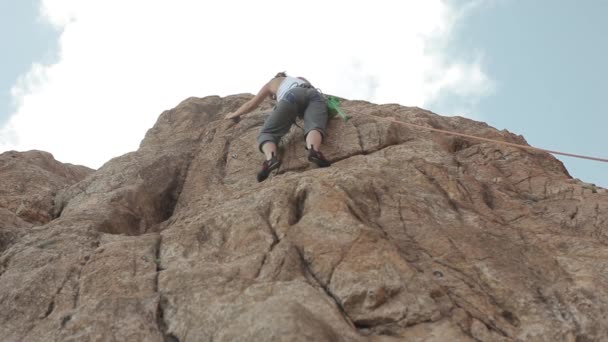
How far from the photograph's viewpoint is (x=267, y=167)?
9336mm

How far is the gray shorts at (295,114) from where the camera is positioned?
9945 mm

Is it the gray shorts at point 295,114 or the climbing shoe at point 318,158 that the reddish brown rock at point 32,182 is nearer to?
the gray shorts at point 295,114

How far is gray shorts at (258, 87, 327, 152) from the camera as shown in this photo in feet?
32.6

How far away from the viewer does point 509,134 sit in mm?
11492

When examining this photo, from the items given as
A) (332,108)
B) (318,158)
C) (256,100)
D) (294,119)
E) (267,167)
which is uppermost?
(256,100)

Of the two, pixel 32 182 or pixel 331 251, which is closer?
pixel 331 251

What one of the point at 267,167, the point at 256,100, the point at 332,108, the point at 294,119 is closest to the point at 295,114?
the point at 294,119

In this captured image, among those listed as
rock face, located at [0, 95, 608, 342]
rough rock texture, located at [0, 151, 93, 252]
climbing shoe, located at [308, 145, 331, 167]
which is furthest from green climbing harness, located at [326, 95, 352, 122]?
rough rock texture, located at [0, 151, 93, 252]

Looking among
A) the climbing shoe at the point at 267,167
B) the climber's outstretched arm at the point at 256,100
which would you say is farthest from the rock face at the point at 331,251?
the climber's outstretched arm at the point at 256,100

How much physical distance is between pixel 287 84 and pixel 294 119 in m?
0.89

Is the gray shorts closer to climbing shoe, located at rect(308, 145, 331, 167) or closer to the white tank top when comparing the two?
the white tank top

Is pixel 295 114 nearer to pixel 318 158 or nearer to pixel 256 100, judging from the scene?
pixel 256 100

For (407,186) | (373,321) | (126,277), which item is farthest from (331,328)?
(407,186)

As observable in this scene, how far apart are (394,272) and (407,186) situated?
2199 mm
